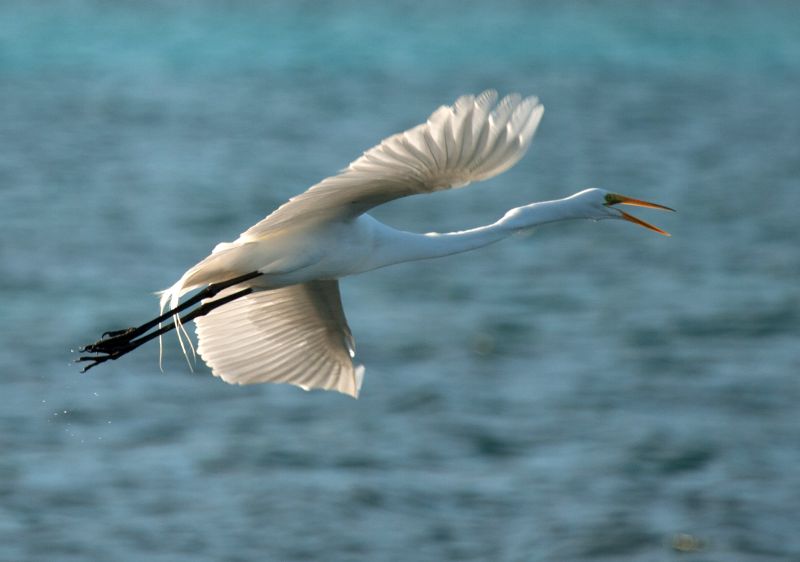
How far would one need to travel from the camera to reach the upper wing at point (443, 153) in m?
Result: 4.46

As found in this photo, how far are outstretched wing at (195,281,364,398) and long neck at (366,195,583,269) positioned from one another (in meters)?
0.81

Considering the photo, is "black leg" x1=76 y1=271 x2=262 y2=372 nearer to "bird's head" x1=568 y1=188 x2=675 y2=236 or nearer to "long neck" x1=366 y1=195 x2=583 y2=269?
"long neck" x1=366 y1=195 x2=583 y2=269

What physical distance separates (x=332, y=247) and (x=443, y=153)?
1.02 metres

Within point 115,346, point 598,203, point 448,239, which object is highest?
A: point 598,203

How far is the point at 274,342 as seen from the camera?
6.50 metres

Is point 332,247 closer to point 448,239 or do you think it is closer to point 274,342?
point 448,239

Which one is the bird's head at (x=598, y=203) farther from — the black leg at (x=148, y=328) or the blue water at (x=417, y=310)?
the blue water at (x=417, y=310)

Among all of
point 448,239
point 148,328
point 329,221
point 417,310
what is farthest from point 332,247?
point 417,310

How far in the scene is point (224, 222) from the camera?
15633 millimetres

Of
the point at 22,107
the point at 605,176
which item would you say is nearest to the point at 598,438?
the point at 605,176

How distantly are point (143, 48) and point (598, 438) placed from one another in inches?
665

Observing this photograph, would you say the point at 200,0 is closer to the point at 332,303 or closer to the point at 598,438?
the point at 598,438

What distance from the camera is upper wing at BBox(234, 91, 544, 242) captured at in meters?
4.46

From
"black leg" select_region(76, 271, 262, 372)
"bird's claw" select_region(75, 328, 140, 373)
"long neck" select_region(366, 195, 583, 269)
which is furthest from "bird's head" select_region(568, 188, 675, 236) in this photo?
"bird's claw" select_region(75, 328, 140, 373)
